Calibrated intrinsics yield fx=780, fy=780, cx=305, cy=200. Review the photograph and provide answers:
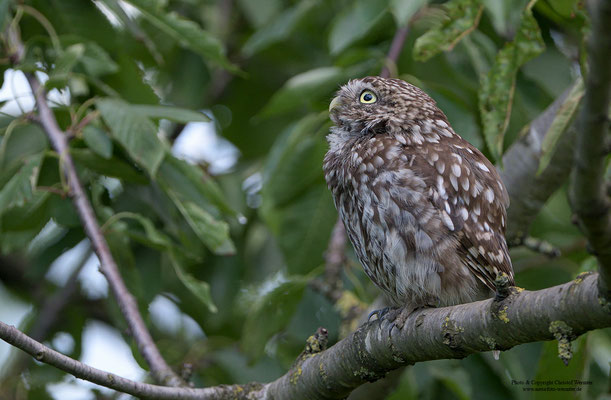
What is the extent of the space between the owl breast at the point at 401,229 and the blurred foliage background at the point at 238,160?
403 millimetres

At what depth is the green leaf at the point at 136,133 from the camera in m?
3.64

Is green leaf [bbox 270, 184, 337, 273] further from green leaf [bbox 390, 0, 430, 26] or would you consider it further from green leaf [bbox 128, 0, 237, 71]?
green leaf [bbox 390, 0, 430, 26]

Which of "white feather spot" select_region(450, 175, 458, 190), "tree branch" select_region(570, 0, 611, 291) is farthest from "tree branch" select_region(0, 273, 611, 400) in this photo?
"white feather spot" select_region(450, 175, 458, 190)

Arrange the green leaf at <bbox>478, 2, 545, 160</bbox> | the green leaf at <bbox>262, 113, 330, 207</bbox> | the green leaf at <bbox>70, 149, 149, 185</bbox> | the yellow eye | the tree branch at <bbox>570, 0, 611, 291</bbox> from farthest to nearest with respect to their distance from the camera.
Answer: the green leaf at <bbox>262, 113, 330, 207</bbox>
the yellow eye
the green leaf at <bbox>70, 149, 149, 185</bbox>
the green leaf at <bbox>478, 2, 545, 160</bbox>
the tree branch at <bbox>570, 0, 611, 291</bbox>

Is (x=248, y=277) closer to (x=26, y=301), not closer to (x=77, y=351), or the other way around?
(x=77, y=351)

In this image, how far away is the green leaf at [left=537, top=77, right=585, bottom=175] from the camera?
10.1ft

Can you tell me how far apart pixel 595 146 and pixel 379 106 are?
7.74 ft

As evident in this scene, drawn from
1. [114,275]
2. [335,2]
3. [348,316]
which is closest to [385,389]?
[348,316]

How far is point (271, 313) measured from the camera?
4.49 meters

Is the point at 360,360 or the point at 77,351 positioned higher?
the point at 360,360

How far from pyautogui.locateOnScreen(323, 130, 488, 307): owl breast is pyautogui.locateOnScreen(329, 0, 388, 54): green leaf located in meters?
0.84

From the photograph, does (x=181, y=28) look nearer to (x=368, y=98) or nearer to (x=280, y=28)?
(x=280, y=28)

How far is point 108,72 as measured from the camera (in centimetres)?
431

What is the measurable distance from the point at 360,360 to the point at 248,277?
2.78 meters
